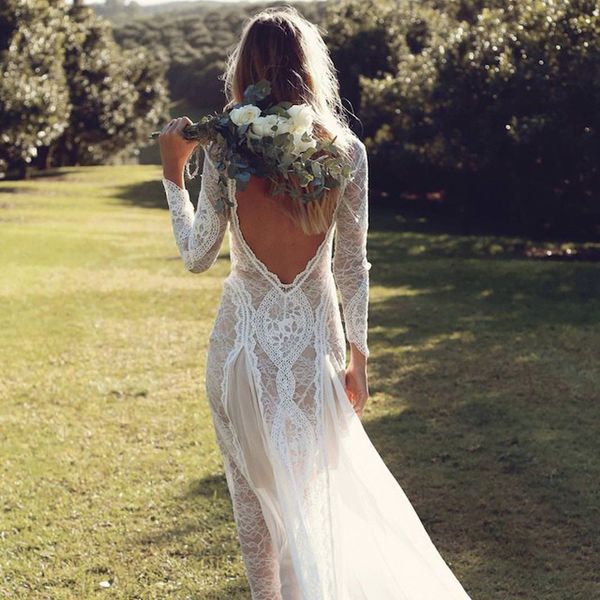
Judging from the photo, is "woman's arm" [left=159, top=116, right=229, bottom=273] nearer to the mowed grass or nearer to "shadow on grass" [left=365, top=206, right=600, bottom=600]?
the mowed grass

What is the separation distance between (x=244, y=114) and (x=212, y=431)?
4.63m

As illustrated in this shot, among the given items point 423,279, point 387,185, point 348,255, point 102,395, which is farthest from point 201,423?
point 387,185

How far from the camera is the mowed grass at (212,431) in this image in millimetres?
5133

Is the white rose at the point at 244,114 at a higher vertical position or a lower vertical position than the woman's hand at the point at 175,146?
higher

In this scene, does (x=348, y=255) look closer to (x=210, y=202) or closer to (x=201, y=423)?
(x=210, y=202)

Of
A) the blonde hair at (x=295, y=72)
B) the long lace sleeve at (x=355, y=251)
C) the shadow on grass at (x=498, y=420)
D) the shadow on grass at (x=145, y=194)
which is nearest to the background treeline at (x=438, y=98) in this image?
the blonde hair at (x=295, y=72)

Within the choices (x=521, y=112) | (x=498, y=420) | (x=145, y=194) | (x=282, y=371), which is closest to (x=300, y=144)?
(x=282, y=371)

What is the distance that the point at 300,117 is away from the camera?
10.2 ft

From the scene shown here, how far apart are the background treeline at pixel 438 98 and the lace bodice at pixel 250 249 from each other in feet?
1.88

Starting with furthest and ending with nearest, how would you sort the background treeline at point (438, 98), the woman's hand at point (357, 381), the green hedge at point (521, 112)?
the background treeline at point (438, 98), the green hedge at point (521, 112), the woman's hand at point (357, 381)

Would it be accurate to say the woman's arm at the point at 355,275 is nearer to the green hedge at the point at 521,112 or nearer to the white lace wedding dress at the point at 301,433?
the white lace wedding dress at the point at 301,433

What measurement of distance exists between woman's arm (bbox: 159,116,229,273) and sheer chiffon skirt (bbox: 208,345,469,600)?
367 millimetres

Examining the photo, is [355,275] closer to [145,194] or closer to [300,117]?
[300,117]

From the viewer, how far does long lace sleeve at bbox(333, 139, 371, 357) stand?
3391 mm
